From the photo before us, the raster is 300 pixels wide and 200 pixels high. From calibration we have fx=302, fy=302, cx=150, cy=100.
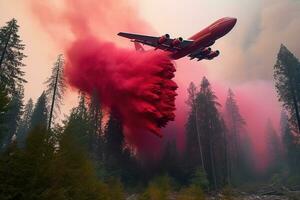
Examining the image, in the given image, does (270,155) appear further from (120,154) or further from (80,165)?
(80,165)

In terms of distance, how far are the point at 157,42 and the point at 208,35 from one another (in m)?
7.15

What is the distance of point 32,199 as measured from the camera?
1709cm

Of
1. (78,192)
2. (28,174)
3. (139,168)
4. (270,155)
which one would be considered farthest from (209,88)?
(28,174)

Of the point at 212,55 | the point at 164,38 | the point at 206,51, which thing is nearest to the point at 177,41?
the point at 164,38

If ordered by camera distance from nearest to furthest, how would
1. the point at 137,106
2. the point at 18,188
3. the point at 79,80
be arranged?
the point at 18,188, the point at 137,106, the point at 79,80

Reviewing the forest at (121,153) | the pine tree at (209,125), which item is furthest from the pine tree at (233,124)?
the pine tree at (209,125)

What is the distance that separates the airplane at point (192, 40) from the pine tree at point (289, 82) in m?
11.3

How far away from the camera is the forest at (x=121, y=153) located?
61.2 feet

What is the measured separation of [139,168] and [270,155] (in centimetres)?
4706

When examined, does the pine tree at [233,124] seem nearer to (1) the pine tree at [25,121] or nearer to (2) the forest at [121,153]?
(2) the forest at [121,153]

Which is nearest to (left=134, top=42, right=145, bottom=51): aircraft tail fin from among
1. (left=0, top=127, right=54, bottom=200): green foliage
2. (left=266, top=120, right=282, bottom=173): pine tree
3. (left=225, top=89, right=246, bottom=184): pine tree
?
(left=225, top=89, right=246, bottom=184): pine tree

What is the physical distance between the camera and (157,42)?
42.9 meters

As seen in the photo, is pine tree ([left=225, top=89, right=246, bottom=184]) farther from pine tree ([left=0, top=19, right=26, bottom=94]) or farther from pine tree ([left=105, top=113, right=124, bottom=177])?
pine tree ([left=0, top=19, right=26, bottom=94])

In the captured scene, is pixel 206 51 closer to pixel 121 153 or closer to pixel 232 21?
pixel 232 21
